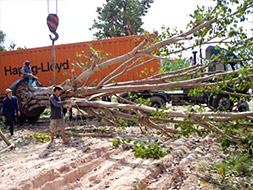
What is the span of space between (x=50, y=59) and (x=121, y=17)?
11.3 m

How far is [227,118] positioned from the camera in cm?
496

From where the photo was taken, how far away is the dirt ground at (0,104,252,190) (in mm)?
3479

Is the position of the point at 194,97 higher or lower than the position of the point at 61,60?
lower

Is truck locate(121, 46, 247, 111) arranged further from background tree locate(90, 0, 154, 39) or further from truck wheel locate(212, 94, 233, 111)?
background tree locate(90, 0, 154, 39)

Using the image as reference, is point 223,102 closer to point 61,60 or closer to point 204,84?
point 204,84

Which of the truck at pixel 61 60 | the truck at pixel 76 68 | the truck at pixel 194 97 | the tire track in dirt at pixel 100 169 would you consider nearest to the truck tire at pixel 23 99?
the truck at pixel 76 68

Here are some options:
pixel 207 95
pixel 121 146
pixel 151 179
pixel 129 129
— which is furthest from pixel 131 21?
pixel 151 179

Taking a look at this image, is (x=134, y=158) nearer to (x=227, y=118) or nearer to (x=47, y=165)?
(x=47, y=165)

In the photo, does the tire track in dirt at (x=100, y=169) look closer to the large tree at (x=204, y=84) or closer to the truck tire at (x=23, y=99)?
the large tree at (x=204, y=84)

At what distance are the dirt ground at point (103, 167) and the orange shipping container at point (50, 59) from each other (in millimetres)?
6107

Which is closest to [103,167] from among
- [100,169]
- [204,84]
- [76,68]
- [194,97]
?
[100,169]

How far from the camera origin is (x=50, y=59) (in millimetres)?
12023

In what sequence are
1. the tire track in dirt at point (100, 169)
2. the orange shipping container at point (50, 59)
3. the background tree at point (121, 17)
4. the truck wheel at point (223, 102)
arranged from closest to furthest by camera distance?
the tire track in dirt at point (100, 169) < the truck wheel at point (223, 102) < the orange shipping container at point (50, 59) < the background tree at point (121, 17)

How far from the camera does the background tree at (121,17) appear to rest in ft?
69.7
